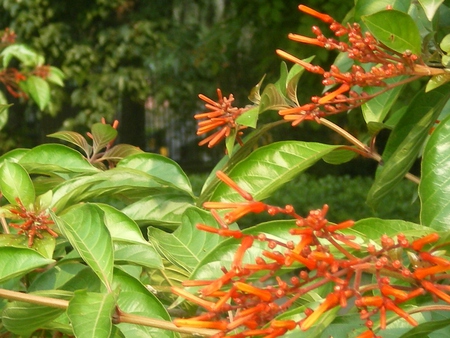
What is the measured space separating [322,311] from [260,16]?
4.70m

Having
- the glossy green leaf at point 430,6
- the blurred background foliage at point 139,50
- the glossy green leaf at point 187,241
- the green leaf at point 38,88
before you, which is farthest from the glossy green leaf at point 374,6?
the blurred background foliage at point 139,50

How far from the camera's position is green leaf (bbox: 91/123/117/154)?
0.97 meters

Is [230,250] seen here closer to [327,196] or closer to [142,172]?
[142,172]

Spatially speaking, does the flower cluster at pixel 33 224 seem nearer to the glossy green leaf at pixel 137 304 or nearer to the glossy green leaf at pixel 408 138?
the glossy green leaf at pixel 137 304

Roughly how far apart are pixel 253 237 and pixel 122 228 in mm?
224

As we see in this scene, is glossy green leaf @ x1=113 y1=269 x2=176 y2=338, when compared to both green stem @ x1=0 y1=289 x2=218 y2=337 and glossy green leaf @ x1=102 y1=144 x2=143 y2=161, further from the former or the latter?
glossy green leaf @ x1=102 y1=144 x2=143 y2=161

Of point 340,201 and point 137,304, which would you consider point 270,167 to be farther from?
point 340,201

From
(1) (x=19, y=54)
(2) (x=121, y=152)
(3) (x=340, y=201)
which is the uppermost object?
(2) (x=121, y=152)

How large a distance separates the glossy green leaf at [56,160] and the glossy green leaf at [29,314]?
24 cm

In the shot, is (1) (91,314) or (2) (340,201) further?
(2) (340,201)

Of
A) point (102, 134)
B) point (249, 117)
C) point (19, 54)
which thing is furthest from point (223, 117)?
point (19, 54)

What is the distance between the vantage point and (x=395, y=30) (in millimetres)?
707

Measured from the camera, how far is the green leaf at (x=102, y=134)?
3.20ft

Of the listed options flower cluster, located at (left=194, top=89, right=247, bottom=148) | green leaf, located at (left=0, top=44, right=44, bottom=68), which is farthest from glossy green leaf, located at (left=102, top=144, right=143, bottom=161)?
green leaf, located at (left=0, top=44, right=44, bottom=68)
